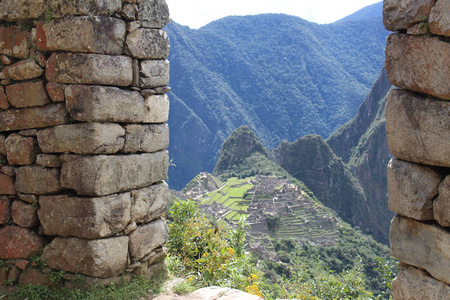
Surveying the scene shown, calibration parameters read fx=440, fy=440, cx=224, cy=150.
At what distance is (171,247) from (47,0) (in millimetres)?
2913

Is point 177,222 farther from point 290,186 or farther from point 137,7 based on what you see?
point 290,186

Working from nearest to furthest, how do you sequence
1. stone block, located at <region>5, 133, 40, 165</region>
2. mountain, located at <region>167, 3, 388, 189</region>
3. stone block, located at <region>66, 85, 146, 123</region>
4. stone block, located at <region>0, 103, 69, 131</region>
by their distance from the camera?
1. stone block, located at <region>66, 85, 146, 123</region>
2. stone block, located at <region>0, 103, 69, 131</region>
3. stone block, located at <region>5, 133, 40, 165</region>
4. mountain, located at <region>167, 3, 388, 189</region>

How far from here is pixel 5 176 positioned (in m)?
4.13

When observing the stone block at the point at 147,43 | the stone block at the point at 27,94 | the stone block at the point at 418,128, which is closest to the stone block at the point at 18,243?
the stone block at the point at 27,94

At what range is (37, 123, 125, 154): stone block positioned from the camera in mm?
3729

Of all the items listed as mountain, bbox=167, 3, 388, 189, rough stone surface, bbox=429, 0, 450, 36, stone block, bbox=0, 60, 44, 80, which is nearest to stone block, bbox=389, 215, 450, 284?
rough stone surface, bbox=429, 0, 450, 36

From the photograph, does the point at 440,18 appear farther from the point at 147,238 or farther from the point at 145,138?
the point at 147,238

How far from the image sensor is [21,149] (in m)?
4.01

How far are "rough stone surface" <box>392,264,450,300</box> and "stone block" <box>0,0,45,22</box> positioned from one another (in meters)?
3.57

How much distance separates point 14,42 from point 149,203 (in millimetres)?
1943

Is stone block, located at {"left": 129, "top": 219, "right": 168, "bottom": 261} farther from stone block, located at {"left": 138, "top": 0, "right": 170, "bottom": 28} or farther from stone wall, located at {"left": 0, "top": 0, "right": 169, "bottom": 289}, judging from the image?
stone block, located at {"left": 138, "top": 0, "right": 170, "bottom": 28}

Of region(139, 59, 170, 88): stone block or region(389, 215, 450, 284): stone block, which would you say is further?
region(139, 59, 170, 88): stone block

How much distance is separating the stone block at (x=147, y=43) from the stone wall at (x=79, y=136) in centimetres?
1

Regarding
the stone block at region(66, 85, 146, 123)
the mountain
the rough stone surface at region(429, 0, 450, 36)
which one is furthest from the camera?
the mountain
